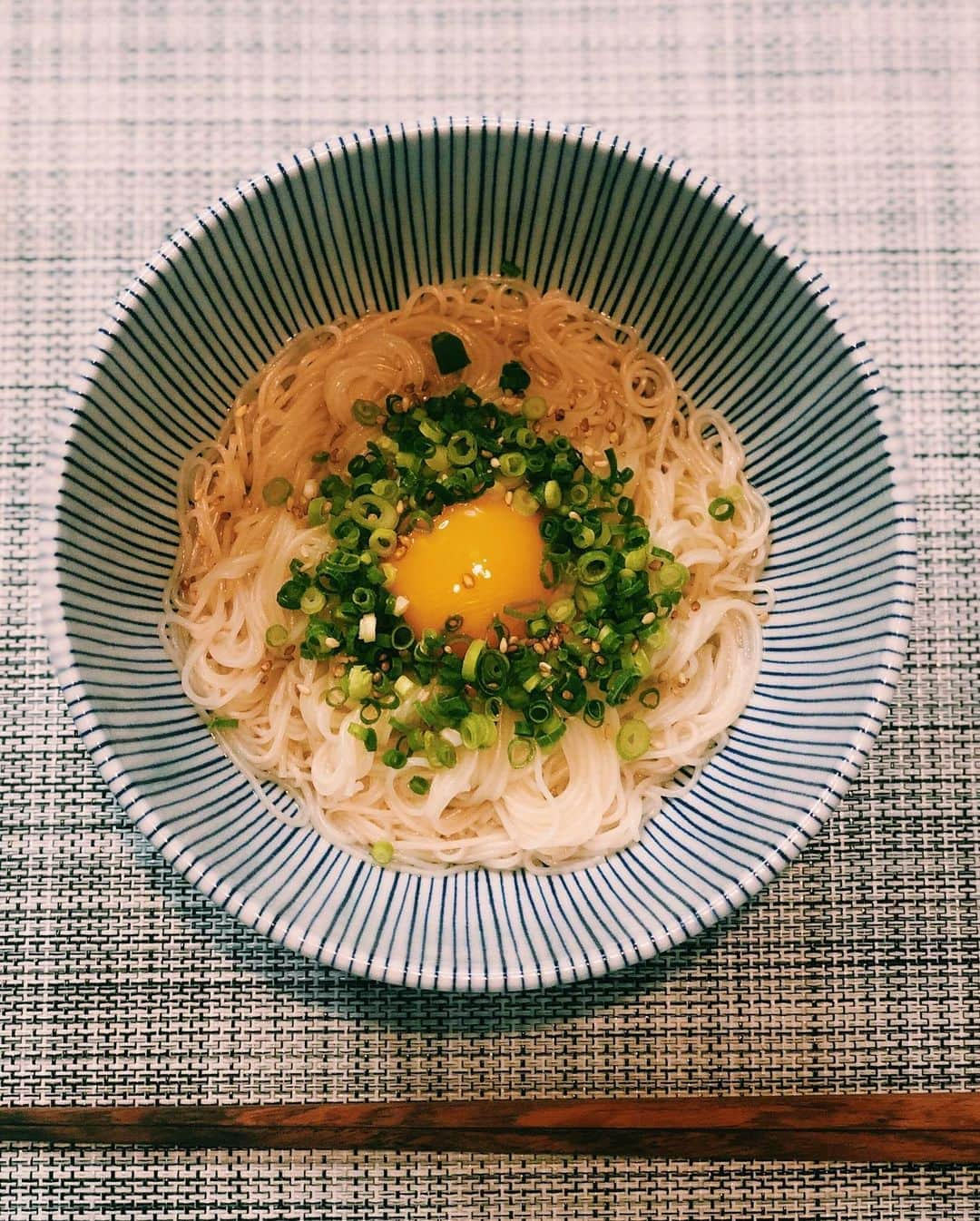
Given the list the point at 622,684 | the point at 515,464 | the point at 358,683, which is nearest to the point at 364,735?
the point at 358,683

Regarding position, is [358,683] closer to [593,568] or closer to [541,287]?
[593,568]

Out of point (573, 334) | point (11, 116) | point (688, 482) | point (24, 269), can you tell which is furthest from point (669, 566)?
point (11, 116)

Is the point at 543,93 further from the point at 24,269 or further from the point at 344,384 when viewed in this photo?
the point at 24,269

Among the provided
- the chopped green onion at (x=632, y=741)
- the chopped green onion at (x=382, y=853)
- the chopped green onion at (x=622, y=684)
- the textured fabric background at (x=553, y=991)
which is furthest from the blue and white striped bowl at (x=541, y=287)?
the textured fabric background at (x=553, y=991)

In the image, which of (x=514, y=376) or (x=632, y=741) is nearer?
(x=632, y=741)

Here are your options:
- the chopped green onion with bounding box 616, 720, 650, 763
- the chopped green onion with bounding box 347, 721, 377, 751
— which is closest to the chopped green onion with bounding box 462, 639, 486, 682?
the chopped green onion with bounding box 347, 721, 377, 751
